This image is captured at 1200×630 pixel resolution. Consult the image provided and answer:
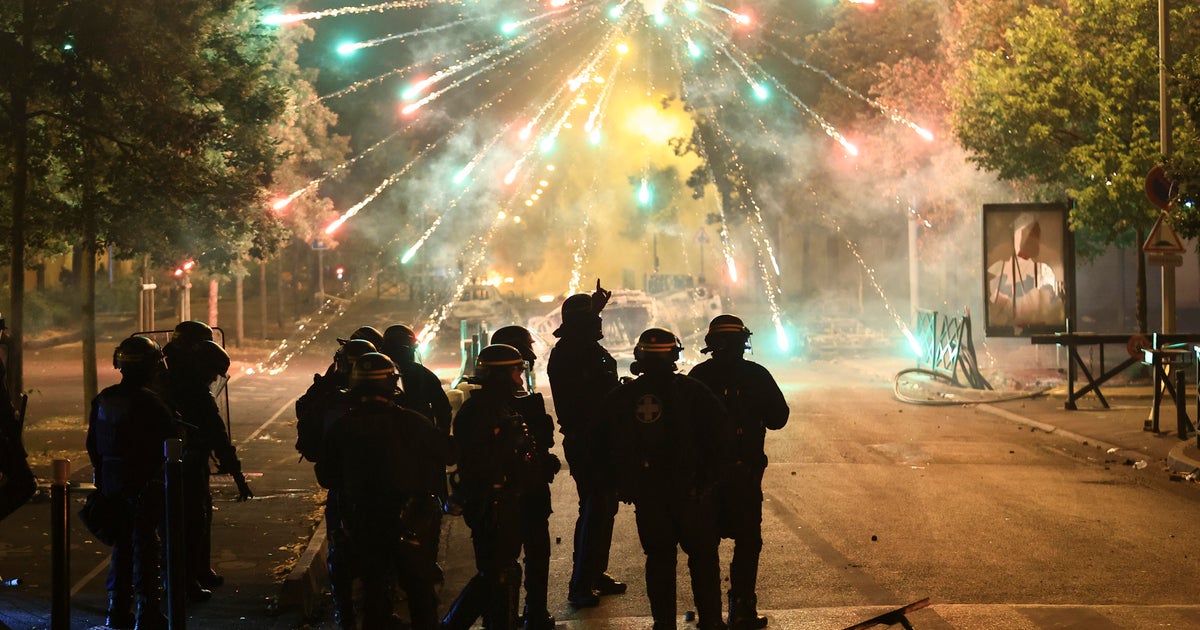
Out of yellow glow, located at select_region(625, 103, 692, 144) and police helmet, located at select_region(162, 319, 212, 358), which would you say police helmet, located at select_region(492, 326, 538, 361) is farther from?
yellow glow, located at select_region(625, 103, 692, 144)

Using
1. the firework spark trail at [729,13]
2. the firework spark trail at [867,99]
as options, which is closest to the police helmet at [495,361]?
the firework spark trail at [867,99]

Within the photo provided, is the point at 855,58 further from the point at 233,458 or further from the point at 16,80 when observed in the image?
the point at 233,458

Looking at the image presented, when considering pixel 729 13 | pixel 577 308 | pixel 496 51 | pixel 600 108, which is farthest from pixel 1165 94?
pixel 600 108

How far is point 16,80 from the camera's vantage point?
13930 millimetres

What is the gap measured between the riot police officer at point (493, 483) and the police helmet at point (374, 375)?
1.74ft

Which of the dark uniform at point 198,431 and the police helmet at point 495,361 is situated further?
the dark uniform at point 198,431

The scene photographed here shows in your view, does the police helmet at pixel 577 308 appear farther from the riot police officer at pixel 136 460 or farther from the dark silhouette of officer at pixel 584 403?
the riot police officer at pixel 136 460

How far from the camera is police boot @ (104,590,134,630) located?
6766mm

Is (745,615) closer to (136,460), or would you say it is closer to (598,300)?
(598,300)

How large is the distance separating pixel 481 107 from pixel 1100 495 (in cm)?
4309

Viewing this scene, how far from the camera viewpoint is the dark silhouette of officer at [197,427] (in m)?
7.52

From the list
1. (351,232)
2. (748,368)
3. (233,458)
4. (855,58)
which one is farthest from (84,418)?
(351,232)

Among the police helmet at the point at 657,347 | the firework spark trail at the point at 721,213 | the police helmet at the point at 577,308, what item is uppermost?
the firework spark trail at the point at 721,213

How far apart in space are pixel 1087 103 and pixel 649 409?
1480 cm
